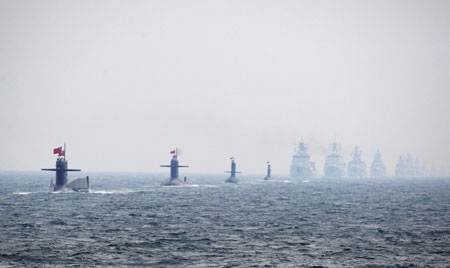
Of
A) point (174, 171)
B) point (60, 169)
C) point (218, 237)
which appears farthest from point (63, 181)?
point (218, 237)

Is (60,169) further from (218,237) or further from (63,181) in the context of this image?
(218,237)

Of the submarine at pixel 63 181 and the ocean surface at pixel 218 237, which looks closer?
the ocean surface at pixel 218 237

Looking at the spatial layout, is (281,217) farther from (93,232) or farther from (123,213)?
(93,232)

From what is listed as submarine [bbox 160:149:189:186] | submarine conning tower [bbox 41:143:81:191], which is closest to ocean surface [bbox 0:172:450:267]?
submarine conning tower [bbox 41:143:81:191]

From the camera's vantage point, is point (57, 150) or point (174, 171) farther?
point (174, 171)

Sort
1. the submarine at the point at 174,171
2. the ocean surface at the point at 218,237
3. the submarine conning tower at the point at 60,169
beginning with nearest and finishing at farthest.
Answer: the ocean surface at the point at 218,237
the submarine conning tower at the point at 60,169
the submarine at the point at 174,171

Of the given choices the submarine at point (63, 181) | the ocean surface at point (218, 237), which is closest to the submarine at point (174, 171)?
the submarine at point (63, 181)

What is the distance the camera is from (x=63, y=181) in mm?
116688

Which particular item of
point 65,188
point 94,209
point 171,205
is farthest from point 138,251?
point 65,188

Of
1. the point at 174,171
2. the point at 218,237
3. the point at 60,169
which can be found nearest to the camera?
the point at 218,237

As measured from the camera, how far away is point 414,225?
65438mm

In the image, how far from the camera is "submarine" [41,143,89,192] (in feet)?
363

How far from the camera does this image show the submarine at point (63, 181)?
110625 millimetres

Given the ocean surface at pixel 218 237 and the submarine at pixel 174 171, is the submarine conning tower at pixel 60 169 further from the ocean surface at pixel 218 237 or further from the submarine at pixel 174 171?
the submarine at pixel 174 171
